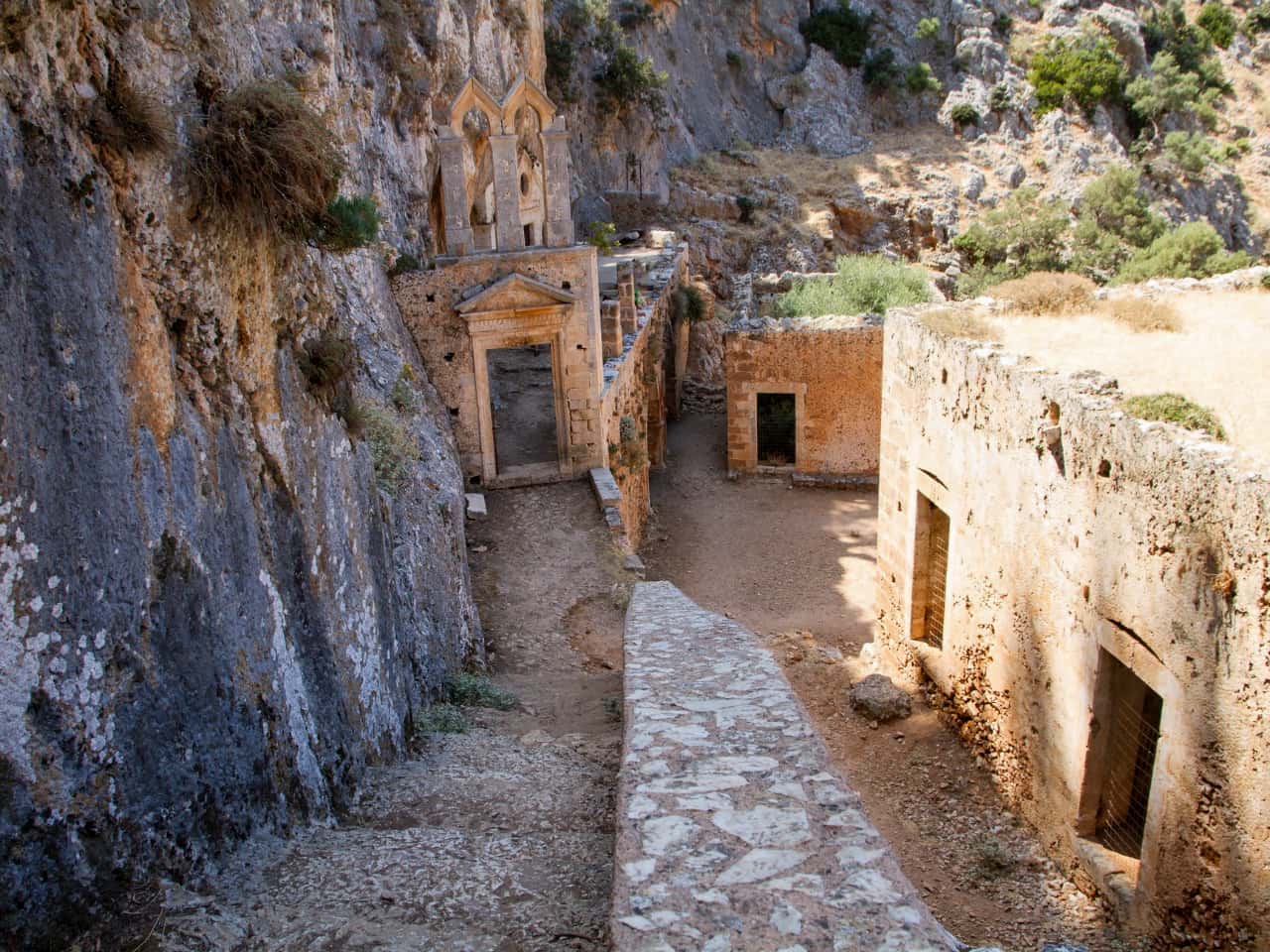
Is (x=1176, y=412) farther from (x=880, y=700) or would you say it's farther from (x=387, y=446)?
(x=387, y=446)

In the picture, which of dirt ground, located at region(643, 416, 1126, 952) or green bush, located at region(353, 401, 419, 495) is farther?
green bush, located at region(353, 401, 419, 495)

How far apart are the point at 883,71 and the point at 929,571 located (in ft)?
119

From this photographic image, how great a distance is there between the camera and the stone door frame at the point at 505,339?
1238 cm

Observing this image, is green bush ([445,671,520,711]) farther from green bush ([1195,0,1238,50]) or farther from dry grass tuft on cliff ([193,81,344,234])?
green bush ([1195,0,1238,50])

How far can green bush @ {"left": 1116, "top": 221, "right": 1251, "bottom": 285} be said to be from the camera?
25359 mm

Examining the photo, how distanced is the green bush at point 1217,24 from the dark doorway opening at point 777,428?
39115 mm

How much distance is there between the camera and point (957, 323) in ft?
29.9

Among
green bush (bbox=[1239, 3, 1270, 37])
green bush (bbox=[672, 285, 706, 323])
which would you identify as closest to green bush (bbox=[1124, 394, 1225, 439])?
green bush (bbox=[672, 285, 706, 323])

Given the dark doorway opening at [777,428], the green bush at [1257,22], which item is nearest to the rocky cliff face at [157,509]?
the dark doorway opening at [777,428]

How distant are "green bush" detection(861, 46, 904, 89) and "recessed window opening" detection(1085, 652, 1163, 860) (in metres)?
39.2

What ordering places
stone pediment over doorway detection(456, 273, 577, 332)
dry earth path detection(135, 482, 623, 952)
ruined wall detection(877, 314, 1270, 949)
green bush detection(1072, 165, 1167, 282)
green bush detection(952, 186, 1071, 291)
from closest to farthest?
dry earth path detection(135, 482, 623, 952) < ruined wall detection(877, 314, 1270, 949) < stone pediment over doorway detection(456, 273, 577, 332) < green bush detection(952, 186, 1071, 291) < green bush detection(1072, 165, 1167, 282)

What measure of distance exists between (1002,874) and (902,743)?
6.67ft

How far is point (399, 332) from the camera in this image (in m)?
11.9

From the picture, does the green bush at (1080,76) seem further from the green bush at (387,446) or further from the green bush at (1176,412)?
the green bush at (1176,412)
